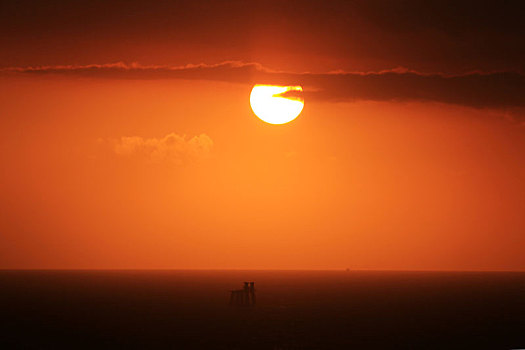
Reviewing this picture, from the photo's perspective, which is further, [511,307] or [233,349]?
[511,307]

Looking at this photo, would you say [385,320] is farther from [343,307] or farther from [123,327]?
[123,327]

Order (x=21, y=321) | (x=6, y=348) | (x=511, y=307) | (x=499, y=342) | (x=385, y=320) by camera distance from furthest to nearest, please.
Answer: (x=511, y=307)
(x=385, y=320)
(x=21, y=321)
(x=499, y=342)
(x=6, y=348)

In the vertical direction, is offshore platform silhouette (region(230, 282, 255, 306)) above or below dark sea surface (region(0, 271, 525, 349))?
above

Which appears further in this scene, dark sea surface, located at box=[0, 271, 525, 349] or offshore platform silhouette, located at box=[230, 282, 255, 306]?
offshore platform silhouette, located at box=[230, 282, 255, 306]

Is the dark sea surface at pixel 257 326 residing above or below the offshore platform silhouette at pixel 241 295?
below

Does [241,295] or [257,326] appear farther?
[241,295]

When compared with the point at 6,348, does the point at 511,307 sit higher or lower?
higher

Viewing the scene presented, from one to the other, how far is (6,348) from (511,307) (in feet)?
224

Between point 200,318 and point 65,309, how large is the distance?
67.4 ft

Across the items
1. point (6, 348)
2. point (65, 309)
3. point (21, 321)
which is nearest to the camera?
point (6, 348)

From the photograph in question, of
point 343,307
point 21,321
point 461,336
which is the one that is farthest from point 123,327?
point 343,307

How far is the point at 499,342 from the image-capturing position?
164 ft

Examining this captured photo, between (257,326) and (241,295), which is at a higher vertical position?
(241,295)

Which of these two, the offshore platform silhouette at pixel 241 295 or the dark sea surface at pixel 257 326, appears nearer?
the dark sea surface at pixel 257 326
